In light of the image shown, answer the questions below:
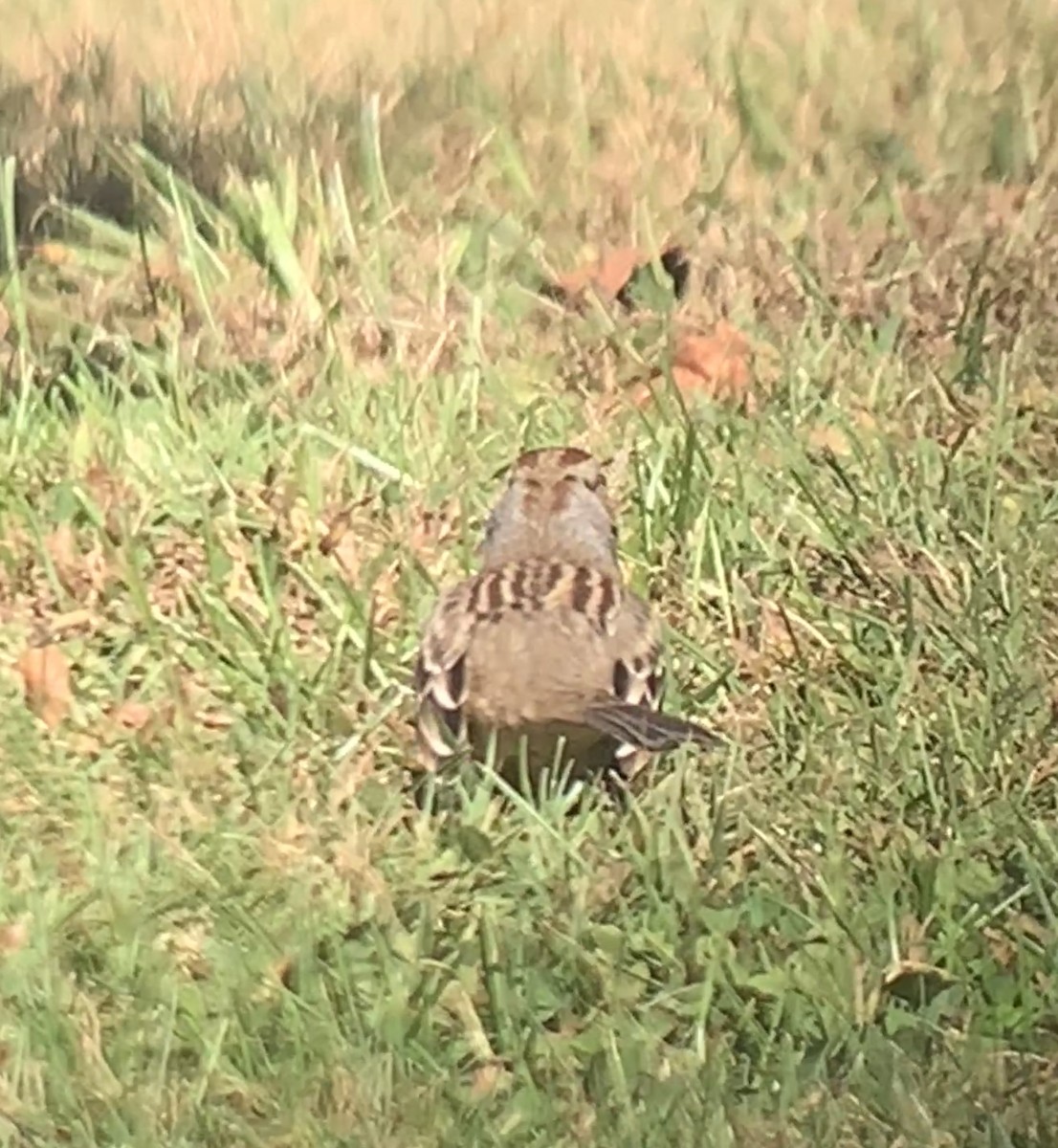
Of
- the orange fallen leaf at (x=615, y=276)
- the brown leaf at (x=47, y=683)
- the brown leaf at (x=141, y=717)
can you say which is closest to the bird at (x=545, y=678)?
the brown leaf at (x=141, y=717)

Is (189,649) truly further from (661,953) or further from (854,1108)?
(854,1108)

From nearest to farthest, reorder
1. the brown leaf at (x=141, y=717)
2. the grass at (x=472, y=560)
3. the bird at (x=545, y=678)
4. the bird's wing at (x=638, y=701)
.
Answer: the grass at (x=472, y=560) < the bird's wing at (x=638, y=701) < the bird at (x=545, y=678) < the brown leaf at (x=141, y=717)

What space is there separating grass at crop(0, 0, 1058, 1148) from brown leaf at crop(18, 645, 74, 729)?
0.7 inches

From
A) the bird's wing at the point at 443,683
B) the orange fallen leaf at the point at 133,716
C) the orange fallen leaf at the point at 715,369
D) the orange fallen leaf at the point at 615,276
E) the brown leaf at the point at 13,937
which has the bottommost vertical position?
the brown leaf at the point at 13,937

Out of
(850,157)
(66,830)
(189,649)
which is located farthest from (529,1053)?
(850,157)

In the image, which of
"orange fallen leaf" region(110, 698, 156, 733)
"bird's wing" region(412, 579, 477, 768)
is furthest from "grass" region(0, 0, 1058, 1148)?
"bird's wing" region(412, 579, 477, 768)

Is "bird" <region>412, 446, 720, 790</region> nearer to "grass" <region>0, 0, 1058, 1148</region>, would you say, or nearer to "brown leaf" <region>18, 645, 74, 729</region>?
"grass" <region>0, 0, 1058, 1148</region>

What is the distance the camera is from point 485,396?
5.87 m

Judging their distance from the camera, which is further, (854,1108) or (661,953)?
(661,953)

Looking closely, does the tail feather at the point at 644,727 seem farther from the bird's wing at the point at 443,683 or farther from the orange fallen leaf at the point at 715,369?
the orange fallen leaf at the point at 715,369

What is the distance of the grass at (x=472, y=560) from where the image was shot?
386 centimetres

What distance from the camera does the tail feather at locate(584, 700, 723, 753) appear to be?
4.28 meters

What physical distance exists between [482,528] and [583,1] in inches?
132

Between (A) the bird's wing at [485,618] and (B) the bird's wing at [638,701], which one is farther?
(A) the bird's wing at [485,618]
